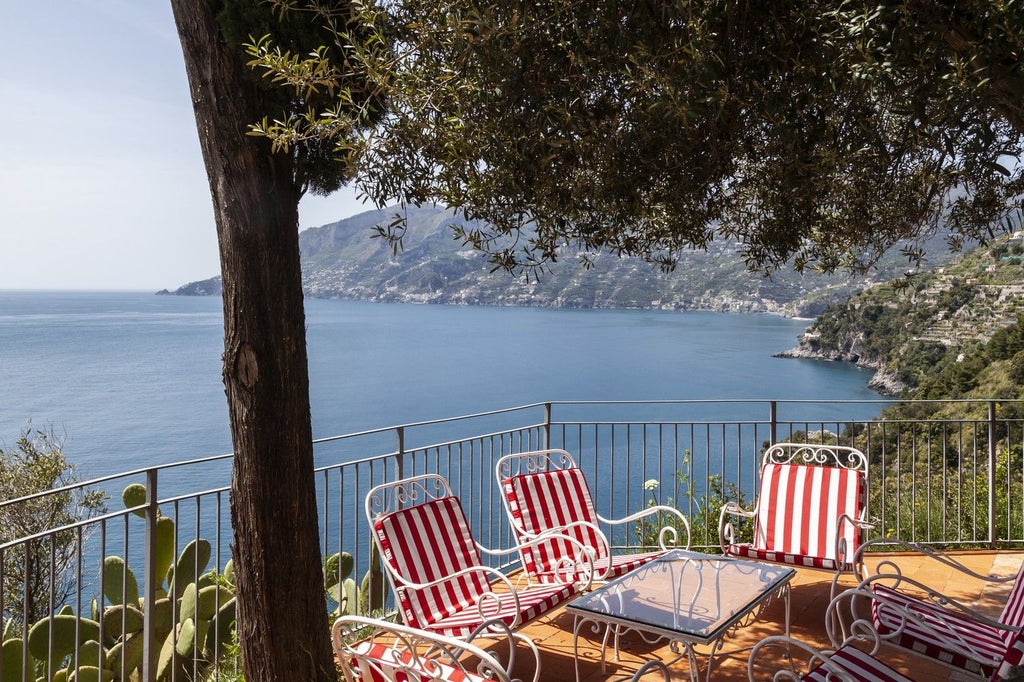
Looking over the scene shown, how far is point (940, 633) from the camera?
313 cm

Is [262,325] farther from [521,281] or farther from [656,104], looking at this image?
[521,281]

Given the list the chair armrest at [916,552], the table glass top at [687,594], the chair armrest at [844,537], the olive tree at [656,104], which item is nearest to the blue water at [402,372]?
the chair armrest at [916,552]

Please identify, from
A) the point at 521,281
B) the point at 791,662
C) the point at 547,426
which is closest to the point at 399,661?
the point at 791,662

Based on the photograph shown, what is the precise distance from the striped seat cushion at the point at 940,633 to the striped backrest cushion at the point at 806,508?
124 centimetres

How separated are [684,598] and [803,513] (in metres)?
1.55

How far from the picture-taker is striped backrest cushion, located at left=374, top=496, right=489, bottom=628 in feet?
12.4

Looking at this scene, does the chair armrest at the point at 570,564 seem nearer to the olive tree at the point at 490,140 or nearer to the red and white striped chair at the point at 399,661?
the olive tree at the point at 490,140

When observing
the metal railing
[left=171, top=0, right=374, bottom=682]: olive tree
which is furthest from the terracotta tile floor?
[left=171, top=0, right=374, bottom=682]: olive tree

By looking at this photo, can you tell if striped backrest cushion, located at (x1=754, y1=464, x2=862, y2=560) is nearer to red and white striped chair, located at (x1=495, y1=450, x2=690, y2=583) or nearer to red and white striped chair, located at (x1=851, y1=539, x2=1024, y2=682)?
red and white striped chair, located at (x1=495, y1=450, x2=690, y2=583)

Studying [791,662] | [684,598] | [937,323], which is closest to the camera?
[791,662]

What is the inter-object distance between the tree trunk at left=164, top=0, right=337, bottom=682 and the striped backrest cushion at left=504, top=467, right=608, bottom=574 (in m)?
1.57

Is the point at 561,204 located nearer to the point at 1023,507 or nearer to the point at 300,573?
the point at 300,573

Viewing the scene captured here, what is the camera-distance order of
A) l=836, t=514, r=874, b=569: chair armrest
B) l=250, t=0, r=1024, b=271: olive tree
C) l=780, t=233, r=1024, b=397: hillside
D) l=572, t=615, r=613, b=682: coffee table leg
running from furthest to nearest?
l=780, t=233, r=1024, b=397: hillside → l=836, t=514, r=874, b=569: chair armrest → l=572, t=615, r=613, b=682: coffee table leg → l=250, t=0, r=1024, b=271: olive tree

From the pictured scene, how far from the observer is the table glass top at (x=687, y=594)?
11.1 feet
